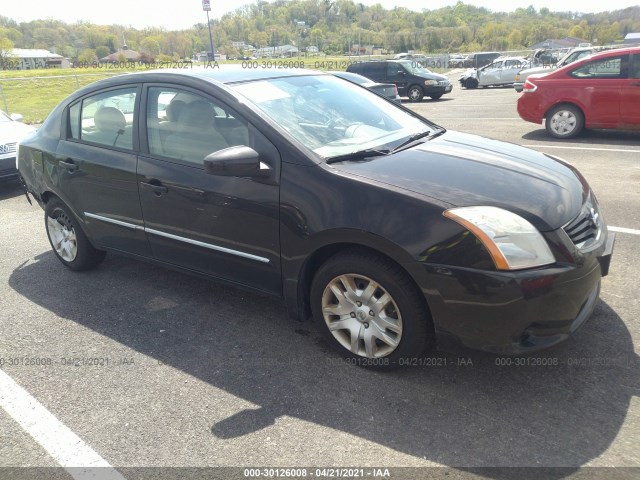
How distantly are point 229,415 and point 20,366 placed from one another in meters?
1.54

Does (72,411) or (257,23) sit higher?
(257,23)

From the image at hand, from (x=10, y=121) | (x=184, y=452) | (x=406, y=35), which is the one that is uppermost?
(x=406, y=35)

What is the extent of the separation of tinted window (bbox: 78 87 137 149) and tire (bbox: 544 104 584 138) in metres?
8.17

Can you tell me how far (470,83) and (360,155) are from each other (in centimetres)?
2555

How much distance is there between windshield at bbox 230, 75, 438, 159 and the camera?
3197mm

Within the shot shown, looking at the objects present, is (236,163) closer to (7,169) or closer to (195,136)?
(195,136)

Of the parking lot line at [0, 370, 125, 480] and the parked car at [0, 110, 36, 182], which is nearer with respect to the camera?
the parking lot line at [0, 370, 125, 480]

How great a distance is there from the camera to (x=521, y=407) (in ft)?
8.56

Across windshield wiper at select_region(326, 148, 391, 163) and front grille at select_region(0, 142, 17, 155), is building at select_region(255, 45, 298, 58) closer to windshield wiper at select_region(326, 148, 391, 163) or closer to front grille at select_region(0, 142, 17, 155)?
front grille at select_region(0, 142, 17, 155)

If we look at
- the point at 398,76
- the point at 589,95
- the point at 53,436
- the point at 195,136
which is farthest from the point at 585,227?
the point at 398,76

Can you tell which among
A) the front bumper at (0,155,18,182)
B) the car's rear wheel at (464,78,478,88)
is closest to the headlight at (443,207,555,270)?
the front bumper at (0,155,18,182)

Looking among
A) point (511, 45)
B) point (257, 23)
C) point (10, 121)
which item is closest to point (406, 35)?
point (511, 45)

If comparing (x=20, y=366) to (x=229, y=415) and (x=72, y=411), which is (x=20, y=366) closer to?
(x=72, y=411)

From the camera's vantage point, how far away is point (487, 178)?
9.35 ft
